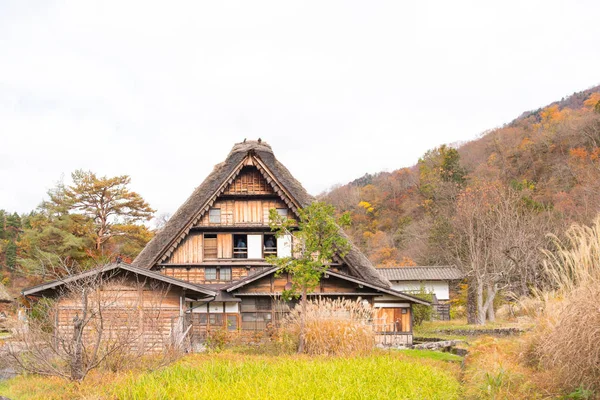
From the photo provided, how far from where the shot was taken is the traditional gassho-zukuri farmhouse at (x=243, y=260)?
20.2m

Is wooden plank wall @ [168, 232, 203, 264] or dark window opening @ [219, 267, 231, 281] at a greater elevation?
wooden plank wall @ [168, 232, 203, 264]

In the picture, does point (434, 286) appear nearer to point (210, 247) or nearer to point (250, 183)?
point (250, 183)

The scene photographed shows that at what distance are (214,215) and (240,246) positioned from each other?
171 centimetres

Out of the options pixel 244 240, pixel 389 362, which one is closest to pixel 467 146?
pixel 244 240

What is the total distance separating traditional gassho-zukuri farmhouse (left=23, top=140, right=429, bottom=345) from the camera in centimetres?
2025

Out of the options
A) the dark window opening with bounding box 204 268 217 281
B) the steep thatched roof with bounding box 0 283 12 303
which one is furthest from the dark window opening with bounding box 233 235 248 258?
the steep thatched roof with bounding box 0 283 12 303

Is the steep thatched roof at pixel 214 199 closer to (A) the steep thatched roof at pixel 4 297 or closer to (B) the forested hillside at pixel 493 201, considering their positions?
(B) the forested hillside at pixel 493 201

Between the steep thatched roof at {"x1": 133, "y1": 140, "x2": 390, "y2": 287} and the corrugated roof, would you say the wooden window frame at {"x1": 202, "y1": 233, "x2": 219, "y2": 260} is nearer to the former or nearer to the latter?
the steep thatched roof at {"x1": 133, "y1": 140, "x2": 390, "y2": 287}

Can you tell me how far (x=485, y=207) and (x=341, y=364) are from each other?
78.2 ft

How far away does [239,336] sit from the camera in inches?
734

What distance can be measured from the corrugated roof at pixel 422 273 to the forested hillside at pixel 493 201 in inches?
54.6

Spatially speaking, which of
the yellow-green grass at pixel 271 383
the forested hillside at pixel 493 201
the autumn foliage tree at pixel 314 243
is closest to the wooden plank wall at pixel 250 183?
the autumn foliage tree at pixel 314 243

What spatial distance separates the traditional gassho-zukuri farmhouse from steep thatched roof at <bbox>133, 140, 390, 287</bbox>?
38 millimetres

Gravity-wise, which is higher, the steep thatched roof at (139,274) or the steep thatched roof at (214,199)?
the steep thatched roof at (214,199)
